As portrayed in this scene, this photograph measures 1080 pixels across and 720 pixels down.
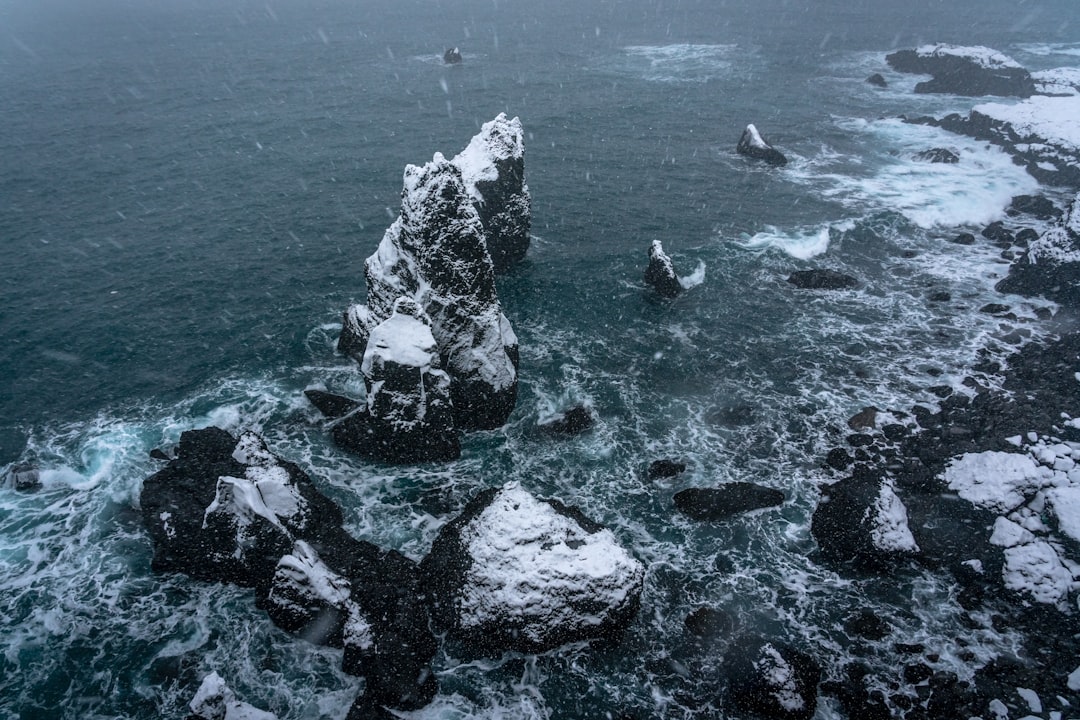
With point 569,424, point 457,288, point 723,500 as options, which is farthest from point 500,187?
point 723,500

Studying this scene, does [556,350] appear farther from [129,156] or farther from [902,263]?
[129,156]

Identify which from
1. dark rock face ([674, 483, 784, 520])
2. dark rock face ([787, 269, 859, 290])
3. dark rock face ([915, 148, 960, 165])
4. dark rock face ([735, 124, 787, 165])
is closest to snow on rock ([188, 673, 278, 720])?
dark rock face ([674, 483, 784, 520])

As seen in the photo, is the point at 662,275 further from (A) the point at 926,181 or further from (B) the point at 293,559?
(A) the point at 926,181

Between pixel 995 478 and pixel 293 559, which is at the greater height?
pixel 293 559

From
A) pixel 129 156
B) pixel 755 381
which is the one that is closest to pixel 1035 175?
pixel 755 381

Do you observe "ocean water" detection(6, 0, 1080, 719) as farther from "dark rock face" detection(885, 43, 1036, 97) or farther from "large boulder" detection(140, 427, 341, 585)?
"dark rock face" detection(885, 43, 1036, 97)
